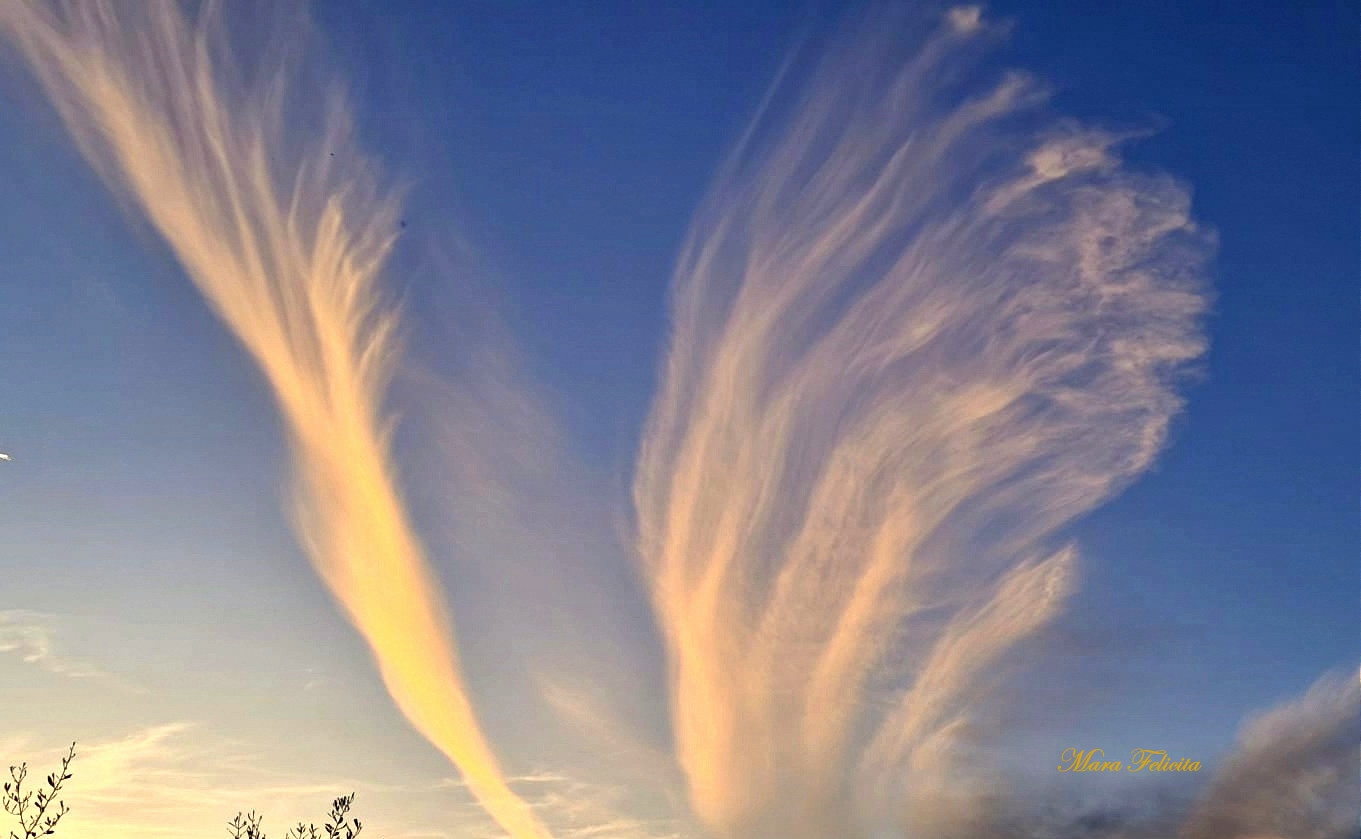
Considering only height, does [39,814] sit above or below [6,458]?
below

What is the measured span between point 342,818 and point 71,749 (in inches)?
709

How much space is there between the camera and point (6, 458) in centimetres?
3628

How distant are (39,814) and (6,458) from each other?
1042 inches

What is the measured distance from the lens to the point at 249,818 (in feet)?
222

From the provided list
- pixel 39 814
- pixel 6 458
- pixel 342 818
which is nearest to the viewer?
pixel 6 458

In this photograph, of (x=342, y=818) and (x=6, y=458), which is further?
(x=342, y=818)

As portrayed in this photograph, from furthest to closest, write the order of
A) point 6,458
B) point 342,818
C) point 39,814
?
1. point 342,818
2. point 39,814
3. point 6,458

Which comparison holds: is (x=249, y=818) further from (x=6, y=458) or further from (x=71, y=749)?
(x=6, y=458)

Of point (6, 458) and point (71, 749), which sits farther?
point (71, 749)

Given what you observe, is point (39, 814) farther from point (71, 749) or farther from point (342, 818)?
point (342, 818)

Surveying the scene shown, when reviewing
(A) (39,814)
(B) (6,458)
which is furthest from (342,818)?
(B) (6,458)

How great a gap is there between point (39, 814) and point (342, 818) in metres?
17.9

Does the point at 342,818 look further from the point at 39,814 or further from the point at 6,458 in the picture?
the point at 6,458

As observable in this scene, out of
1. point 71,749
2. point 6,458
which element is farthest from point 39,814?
point 6,458
